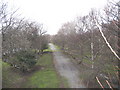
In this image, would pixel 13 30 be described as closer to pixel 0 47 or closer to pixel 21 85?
pixel 0 47

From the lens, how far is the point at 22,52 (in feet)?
32.7

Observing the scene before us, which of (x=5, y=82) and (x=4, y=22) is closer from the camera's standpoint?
(x=5, y=82)

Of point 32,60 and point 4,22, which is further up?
point 4,22

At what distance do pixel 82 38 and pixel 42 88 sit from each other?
7155mm

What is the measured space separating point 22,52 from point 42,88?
475cm

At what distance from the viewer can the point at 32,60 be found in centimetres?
1057

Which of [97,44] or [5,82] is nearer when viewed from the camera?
[5,82]

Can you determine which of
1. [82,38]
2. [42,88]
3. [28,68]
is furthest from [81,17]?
[42,88]

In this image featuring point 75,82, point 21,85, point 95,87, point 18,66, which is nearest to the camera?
point 95,87

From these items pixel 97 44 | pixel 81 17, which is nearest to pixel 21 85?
pixel 97 44

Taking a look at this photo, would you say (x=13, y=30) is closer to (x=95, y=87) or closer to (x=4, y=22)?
(x=4, y=22)

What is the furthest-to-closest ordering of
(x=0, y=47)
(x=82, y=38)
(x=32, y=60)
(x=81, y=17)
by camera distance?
(x=81, y=17) < (x=82, y=38) < (x=32, y=60) < (x=0, y=47)

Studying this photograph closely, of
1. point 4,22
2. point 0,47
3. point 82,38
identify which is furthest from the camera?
point 82,38

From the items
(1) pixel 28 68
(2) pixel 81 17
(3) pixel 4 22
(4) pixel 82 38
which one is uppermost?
(2) pixel 81 17
